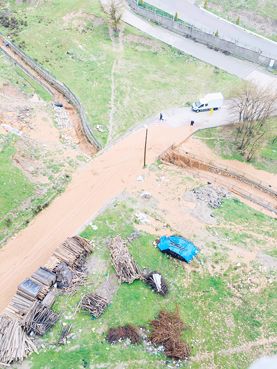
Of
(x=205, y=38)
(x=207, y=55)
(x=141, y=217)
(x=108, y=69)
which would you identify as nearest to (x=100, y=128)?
(x=108, y=69)

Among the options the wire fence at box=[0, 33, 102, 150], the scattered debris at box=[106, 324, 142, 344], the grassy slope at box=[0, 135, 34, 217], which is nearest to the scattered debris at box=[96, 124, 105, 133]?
the wire fence at box=[0, 33, 102, 150]

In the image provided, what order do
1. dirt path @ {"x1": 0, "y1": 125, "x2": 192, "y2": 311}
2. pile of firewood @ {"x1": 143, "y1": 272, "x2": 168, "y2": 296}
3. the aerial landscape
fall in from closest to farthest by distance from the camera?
the aerial landscape
pile of firewood @ {"x1": 143, "y1": 272, "x2": 168, "y2": 296}
dirt path @ {"x1": 0, "y1": 125, "x2": 192, "y2": 311}

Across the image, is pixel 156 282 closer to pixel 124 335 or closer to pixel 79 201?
pixel 124 335

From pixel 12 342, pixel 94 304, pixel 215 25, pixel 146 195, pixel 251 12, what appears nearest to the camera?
pixel 12 342

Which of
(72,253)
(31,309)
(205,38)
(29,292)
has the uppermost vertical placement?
(205,38)

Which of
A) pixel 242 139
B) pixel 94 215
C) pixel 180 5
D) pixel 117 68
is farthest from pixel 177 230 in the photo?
pixel 180 5

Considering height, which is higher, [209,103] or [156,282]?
[209,103]

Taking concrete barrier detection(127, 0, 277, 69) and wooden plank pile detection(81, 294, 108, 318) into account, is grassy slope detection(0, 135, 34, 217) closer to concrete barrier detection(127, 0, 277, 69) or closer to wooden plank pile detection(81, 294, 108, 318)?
wooden plank pile detection(81, 294, 108, 318)
